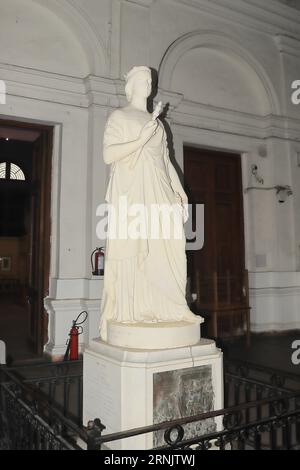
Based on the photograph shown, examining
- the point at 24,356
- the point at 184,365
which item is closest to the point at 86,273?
the point at 24,356

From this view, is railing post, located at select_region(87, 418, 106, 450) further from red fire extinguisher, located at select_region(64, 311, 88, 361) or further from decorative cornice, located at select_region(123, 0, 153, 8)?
decorative cornice, located at select_region(123, 0, 153, 8)

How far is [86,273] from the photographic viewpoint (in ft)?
18.0

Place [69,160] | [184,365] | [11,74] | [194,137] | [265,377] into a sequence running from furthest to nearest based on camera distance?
[194,137], [69,160], [11,74], [265,377], [184,365]

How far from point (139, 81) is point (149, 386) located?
2.07 m

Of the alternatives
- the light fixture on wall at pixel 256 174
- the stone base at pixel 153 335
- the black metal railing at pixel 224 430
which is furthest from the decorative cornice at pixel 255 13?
the black metal railing at pixel 224 430

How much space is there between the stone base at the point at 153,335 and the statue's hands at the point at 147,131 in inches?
47.2

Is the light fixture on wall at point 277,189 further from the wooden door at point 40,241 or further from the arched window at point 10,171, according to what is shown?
the arched window at point 10,171

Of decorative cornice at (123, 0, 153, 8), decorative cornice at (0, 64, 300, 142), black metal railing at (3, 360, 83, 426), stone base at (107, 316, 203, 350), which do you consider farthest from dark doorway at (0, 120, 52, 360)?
stone base at (107, 316, 203, 350)

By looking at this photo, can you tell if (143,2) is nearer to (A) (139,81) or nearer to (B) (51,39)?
(B) (51,39)

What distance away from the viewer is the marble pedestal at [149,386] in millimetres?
2328

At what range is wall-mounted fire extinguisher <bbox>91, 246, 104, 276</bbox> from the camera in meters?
5.39

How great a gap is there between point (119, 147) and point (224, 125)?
4.67m

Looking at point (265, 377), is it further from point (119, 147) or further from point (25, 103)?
point (25, 103)

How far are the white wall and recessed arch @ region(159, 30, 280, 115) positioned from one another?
2 cm
